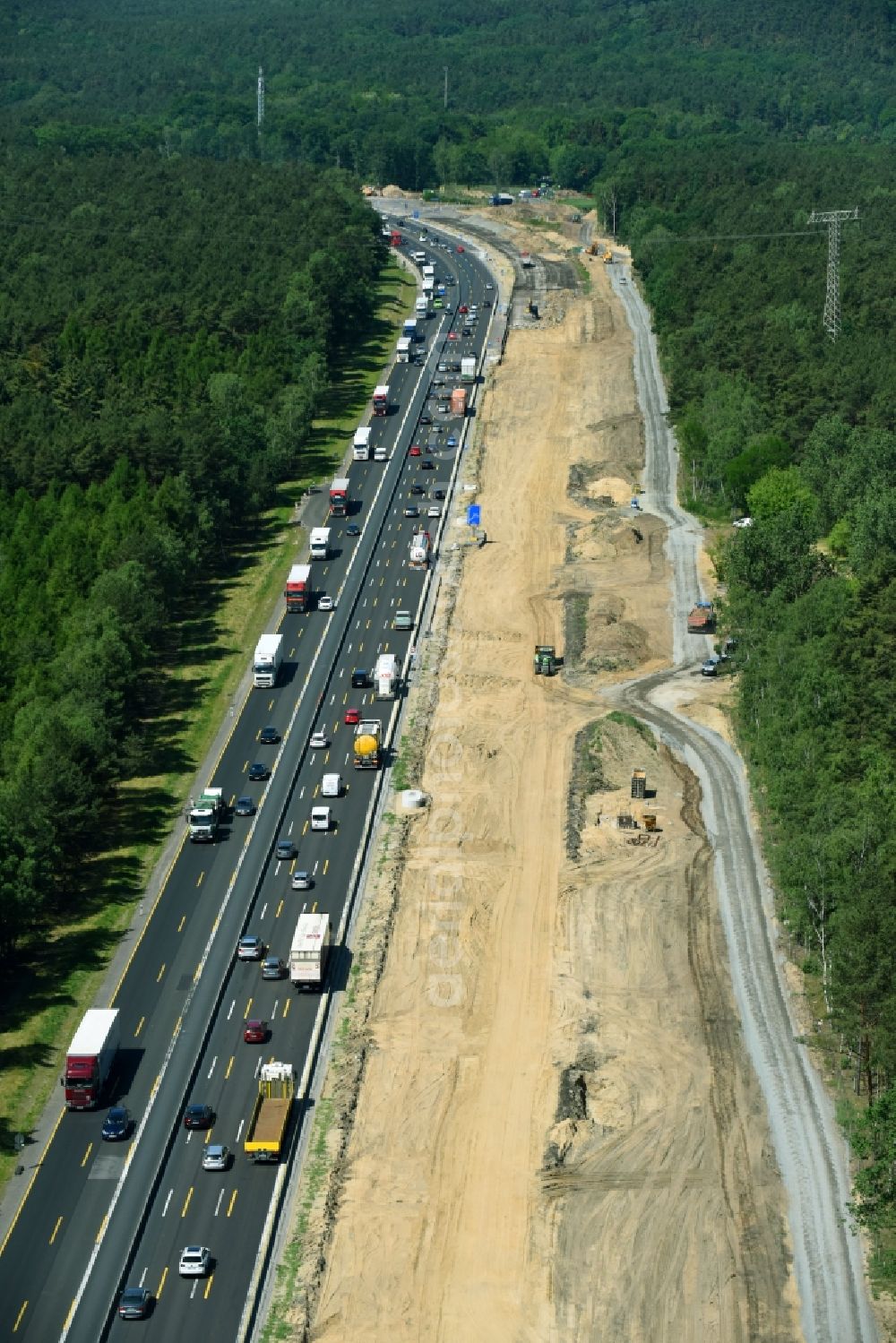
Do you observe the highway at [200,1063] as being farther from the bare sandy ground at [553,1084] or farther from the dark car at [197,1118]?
the bare sandy ground at [553,1084]

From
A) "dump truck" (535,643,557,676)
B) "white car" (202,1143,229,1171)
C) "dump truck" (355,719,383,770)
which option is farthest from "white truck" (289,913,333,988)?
"dump truck" (535,643,557,676)

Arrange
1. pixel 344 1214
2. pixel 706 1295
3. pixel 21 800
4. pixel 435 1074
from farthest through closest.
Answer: pixel 21 800 < pixel 435 1074 < pixel 344 1214 < pixel 706 1295

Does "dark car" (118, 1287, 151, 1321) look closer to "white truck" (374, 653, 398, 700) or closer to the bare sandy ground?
the bare sandy ground

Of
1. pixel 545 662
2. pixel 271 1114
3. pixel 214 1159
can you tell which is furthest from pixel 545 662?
pixel 214 1159

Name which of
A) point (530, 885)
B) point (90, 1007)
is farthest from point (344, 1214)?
point (530, 885)

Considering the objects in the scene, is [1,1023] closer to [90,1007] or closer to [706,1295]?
[90,1007]

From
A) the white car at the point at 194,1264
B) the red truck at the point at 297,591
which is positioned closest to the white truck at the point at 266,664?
the red truck at the point at 297,591

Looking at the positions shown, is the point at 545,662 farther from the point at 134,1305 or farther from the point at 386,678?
the point at 134,1305
